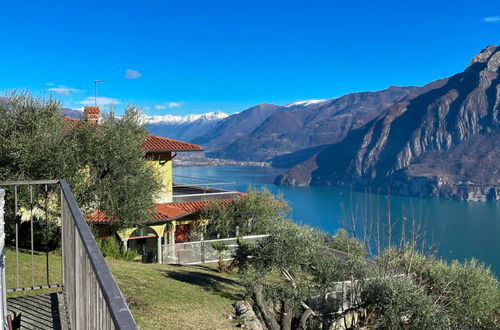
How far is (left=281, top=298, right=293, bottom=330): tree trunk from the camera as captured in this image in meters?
13.9

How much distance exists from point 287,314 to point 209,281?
3.44m

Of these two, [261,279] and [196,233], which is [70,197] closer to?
[261,279]

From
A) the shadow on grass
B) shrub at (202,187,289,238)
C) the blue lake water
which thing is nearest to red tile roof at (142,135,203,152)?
shrub at (202,187,289,238)

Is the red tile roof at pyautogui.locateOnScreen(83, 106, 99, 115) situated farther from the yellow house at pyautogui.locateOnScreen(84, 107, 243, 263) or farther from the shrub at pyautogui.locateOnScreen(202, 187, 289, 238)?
the shrub at pyautogui.locateOnScreen(202, 187, 289, 238)

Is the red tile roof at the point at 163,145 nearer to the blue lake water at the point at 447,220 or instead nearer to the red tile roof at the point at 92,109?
the red tile roof at the point at 92,109

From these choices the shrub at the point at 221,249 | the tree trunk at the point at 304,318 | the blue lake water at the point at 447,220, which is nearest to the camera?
the tree trunk at the point at 304,318

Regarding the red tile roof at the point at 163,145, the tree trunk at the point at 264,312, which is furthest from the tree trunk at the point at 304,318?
the red tile roof at the point at 163,145

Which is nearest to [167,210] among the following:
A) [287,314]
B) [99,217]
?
[99,217]

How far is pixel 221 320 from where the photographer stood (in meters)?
11.9

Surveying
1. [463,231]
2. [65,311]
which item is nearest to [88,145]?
[65,311]

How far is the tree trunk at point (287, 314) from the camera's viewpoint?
1395 centimetres

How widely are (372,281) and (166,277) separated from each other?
6.70m

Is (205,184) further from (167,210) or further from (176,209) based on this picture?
(167,210)

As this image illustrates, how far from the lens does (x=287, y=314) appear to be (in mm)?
14000
